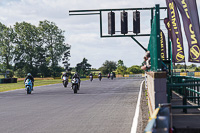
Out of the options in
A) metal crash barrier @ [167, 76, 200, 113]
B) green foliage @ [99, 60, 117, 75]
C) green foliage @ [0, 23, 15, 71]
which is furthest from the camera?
green foliage @ [99, 60, 117, 75]

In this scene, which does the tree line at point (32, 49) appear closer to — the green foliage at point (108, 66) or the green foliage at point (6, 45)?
the green foliage at point (6, 45)

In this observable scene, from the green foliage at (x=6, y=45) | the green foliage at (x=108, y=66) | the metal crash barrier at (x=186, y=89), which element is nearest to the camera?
the metal crash barrier at (x=186, y=89)

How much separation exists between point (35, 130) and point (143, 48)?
1544 cm

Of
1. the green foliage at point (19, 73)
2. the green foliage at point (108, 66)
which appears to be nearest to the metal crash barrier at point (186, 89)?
the green foliage at point (19, 73)

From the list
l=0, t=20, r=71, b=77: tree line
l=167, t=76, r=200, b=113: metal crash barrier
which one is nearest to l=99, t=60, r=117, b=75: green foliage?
l=0, t=20, r=71, b=77: tree line

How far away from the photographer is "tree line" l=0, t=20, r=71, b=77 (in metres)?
83.6

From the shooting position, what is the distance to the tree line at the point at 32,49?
3292 inches

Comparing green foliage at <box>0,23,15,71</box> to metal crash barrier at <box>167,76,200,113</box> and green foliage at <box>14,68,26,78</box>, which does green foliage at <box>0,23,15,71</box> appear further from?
metal crash barrier at <box>167,76,200,113</box>

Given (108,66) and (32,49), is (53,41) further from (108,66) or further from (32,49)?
(108,66)

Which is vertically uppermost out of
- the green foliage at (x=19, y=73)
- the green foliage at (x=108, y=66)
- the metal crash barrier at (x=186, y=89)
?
the green foliage at (x=108, y=66)

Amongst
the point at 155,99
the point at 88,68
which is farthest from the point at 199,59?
the point at 88,68

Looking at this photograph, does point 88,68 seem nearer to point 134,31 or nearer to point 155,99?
point 134,31

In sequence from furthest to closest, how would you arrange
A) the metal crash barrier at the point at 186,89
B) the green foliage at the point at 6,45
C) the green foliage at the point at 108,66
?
the green foliage at the point at 108,66 → the green foliage at the point at 6,45 → the metal crash barrier at the point at 186,89

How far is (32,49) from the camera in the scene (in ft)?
292
